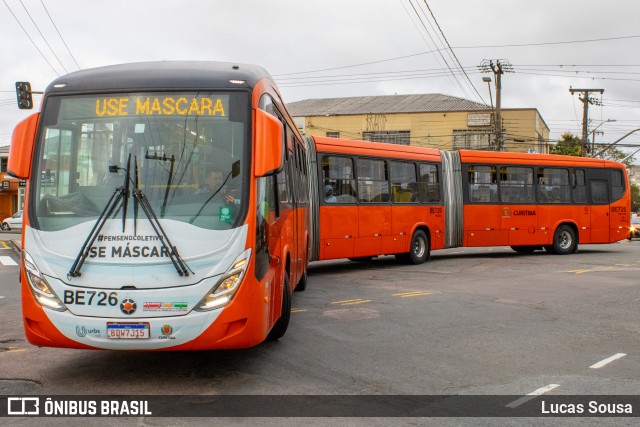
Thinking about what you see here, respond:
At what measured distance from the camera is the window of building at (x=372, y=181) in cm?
1700

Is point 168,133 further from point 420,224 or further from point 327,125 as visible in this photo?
point 327,125

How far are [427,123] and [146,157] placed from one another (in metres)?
52.3

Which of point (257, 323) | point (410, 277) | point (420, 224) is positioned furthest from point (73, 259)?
point (420, 224)

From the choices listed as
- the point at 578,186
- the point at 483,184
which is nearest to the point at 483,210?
the point at 483,184

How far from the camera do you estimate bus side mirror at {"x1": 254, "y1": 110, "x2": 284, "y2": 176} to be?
6453 mm

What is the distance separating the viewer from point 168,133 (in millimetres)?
6543

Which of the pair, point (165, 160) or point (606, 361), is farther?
point (606, 361)

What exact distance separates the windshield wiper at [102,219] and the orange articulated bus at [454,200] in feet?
31.2

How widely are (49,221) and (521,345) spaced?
5385 millimetres

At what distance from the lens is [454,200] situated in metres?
20.1

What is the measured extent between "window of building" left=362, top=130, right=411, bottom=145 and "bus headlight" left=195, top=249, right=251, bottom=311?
172 ft

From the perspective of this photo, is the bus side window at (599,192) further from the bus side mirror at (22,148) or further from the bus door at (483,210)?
the bus side mirror at (22,148)

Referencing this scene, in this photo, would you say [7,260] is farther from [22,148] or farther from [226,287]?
[226,287]

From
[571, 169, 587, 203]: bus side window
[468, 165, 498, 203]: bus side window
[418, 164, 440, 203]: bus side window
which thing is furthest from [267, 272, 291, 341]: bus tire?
[571, 169, 587, 203]: bus side window
